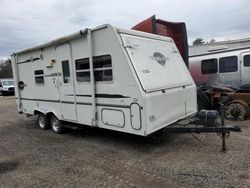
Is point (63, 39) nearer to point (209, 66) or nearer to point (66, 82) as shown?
point (66, 82)

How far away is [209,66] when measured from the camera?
10.2m

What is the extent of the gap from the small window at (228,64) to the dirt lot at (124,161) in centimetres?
356

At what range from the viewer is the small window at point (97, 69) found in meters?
5.08

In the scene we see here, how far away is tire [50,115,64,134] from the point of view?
270 inches

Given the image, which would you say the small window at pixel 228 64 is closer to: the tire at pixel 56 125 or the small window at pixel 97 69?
the small window at pixel 97 69

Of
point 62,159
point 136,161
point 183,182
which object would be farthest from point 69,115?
point 183,182

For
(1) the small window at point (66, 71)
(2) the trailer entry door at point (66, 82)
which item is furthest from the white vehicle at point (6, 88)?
(1) the small window at point (66, 71)

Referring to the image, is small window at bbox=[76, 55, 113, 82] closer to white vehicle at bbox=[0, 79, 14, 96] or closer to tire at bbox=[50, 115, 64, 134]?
tire at bbox=[50, 115, 64, 134]

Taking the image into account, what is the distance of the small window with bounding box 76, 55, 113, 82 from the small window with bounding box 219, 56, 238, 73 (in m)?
6.24

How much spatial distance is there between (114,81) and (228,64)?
20.8 ft

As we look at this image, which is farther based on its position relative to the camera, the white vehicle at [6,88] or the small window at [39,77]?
the white vehicle at [6,88]

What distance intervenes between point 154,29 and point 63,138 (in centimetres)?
381

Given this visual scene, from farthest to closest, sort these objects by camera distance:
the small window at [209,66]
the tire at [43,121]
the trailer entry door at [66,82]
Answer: the small window at [209,66] → the tire at [43,121] → the trailer entry door at [66,82]

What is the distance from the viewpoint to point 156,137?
19.5 ft
